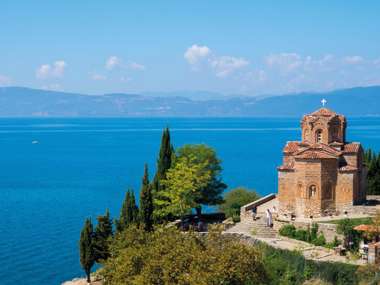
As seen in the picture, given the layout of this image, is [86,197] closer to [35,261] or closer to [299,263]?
[35,261]

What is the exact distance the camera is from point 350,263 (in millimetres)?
27594

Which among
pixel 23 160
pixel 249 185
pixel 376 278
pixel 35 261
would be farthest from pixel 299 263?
pixel 23 160

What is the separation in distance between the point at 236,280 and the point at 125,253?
15.2ft

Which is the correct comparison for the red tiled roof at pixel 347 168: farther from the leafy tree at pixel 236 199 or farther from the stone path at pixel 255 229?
the leafy tree at pixel 236 199

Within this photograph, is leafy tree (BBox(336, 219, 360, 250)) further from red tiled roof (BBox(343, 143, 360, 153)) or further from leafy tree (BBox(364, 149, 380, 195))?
leafy tree (BBox(364, 149, 380, 195))

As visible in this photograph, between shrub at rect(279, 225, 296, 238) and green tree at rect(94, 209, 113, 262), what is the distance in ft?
30.0

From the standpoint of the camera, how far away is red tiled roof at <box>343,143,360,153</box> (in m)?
36.0

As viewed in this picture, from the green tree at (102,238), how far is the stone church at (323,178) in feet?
32.4

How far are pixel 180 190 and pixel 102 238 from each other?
5.70m

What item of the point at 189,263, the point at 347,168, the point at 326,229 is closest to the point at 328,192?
the point at 347,168

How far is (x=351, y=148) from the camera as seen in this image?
36.3 metres

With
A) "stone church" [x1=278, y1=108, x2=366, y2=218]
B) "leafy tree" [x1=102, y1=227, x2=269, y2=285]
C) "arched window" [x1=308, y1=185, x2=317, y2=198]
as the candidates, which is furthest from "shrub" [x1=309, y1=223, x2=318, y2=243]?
"leafy tree" [x1=102, y1=227, x2=269, y2=285]

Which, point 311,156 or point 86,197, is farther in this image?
point 86,197

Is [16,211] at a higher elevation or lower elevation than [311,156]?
lower
